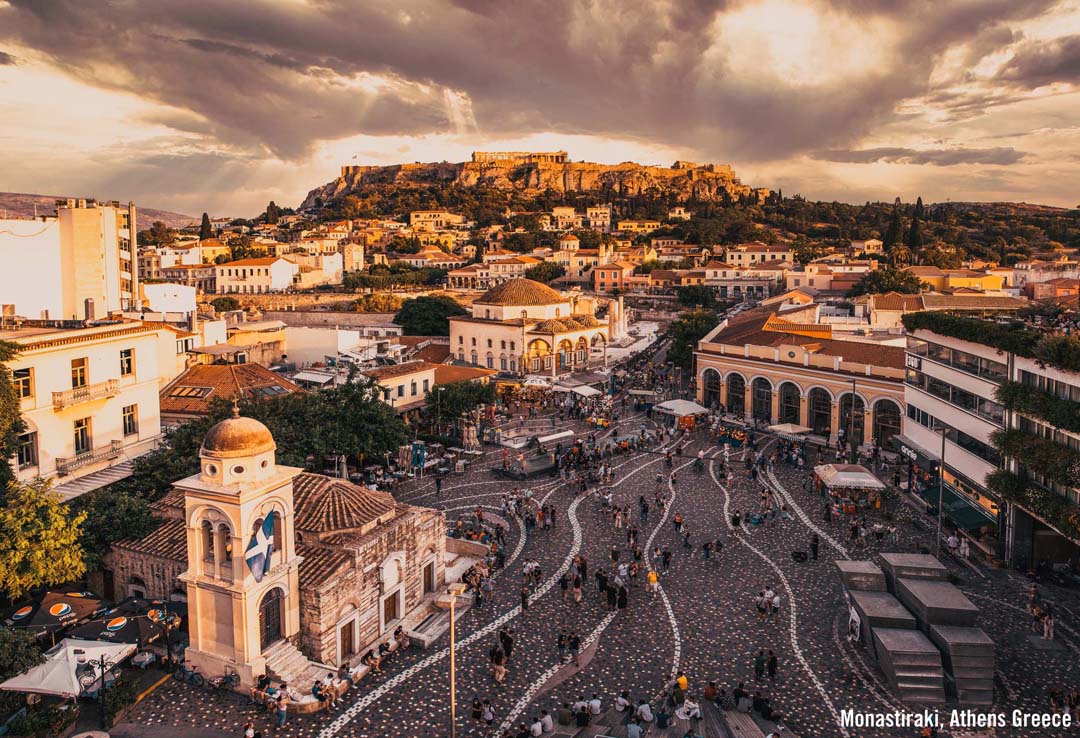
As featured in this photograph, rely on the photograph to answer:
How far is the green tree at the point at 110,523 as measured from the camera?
61.9 feet

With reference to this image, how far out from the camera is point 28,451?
928 inches

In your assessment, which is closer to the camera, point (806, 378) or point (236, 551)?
point (236, 551)

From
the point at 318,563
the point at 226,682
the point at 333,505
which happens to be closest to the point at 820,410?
the point at 333,505

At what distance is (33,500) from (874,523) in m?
24.3

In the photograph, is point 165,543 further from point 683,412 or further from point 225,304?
point 225,304

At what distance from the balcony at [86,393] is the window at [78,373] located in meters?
0.21

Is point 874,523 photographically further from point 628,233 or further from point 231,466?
point 628,233

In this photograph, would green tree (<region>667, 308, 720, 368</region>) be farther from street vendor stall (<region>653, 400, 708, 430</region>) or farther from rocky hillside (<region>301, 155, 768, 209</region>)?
rocky hillside (<region>301, 155, 768, 209</region>)

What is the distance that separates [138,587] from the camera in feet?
63.3

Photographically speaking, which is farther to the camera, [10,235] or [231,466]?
[10,235]

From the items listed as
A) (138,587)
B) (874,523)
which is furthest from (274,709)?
(874,523)

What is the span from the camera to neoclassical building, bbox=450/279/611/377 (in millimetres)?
57406

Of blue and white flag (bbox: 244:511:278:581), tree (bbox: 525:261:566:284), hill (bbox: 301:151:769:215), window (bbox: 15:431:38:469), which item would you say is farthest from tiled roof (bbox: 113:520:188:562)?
hill (bbox: 301:151:769:215)

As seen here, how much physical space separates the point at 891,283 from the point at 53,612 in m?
65.8
